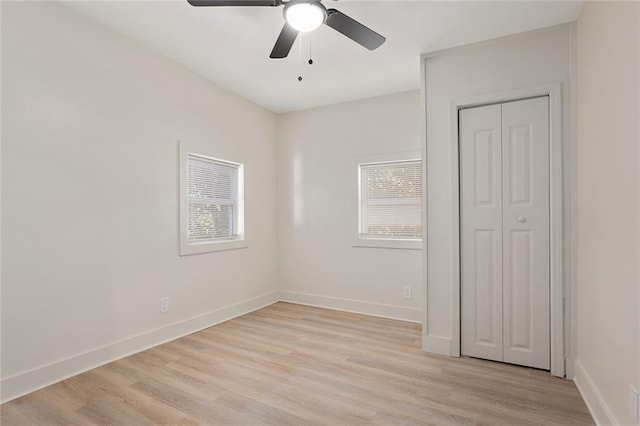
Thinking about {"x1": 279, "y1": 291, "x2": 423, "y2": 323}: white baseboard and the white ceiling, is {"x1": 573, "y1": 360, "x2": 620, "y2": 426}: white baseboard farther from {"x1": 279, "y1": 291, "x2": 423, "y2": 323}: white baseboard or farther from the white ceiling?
the white ceiling

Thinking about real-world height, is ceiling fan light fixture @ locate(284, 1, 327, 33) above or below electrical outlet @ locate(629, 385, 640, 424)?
above

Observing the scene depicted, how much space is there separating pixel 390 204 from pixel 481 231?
1335 mm

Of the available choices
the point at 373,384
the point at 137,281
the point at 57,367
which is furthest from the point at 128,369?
the point at 373,384

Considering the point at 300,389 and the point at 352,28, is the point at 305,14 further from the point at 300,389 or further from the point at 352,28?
the point at 300,389

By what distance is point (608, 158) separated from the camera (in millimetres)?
1777

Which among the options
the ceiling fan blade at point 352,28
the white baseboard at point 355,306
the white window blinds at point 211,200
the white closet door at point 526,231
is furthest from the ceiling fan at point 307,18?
the white baseboard at point 355,306

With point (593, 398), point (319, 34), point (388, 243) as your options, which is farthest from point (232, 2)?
point (593, 398)

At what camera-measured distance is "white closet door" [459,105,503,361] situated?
262cm

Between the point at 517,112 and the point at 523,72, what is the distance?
0.30m

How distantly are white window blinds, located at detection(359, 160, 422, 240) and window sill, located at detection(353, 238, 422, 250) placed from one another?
Answer: 8 centimetres

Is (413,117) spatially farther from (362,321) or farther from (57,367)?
(57,367)

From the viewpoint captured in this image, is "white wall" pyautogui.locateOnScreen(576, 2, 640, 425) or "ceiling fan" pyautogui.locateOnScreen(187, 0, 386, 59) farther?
"ceiling fan" pyautogui.locateOnScreen(187, 0, 386, 59)

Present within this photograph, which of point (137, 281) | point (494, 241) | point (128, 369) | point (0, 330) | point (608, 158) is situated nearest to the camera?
point (608, 158)

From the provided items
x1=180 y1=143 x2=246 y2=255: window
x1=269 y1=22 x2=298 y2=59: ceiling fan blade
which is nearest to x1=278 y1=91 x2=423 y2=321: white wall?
x1=180 y1=143 x2=246 y2=255: window
